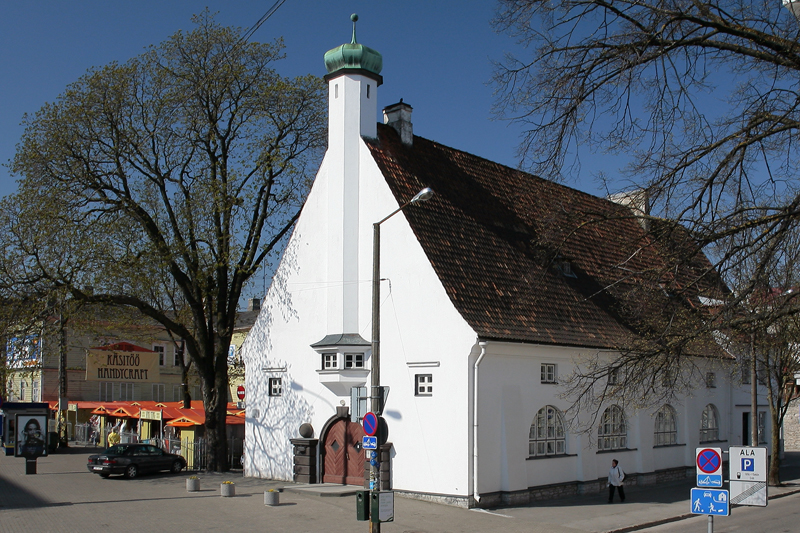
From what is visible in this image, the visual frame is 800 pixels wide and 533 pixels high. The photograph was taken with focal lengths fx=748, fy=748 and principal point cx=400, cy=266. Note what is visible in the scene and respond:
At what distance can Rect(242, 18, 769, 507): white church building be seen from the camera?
19641mm

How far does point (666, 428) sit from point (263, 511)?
15.0 metres

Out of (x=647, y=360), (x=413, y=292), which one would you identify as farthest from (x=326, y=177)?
(x=647, y=360)

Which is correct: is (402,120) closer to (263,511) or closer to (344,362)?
(344,362)

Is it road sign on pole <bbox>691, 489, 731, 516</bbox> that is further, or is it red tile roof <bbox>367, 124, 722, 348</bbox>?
red tile roof <bbox>367, 124, 722, 348</bbox>

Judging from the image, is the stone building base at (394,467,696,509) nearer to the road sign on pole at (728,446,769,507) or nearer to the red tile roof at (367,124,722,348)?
the red tile roof at (367,124,722,348)

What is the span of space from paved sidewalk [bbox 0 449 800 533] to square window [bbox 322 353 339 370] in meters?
3.41

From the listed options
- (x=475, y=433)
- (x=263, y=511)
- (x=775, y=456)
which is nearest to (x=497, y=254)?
(x=475, y=433)

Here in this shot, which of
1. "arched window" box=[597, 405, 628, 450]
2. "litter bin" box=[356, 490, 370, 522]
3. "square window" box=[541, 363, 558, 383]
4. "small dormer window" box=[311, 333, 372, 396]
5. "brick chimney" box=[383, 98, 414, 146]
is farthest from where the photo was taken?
"brick chimney" box=[383, 98, 414, 146]

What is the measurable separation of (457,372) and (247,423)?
9.04 m

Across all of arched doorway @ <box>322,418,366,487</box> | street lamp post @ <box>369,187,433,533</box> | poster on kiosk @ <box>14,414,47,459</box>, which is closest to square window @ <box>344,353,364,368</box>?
arched doorway @ <box>322,418,366,487</box>

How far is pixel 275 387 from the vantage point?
2414 cm

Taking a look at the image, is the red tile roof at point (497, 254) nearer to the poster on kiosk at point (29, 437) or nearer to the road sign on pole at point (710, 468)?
the road sign on pole at point (710, 468)

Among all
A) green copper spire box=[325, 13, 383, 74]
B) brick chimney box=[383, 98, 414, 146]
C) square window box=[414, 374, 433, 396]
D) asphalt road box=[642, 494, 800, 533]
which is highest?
green copper spire box=[325, 13, 383, 74]

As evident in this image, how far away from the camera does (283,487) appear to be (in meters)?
21.7
